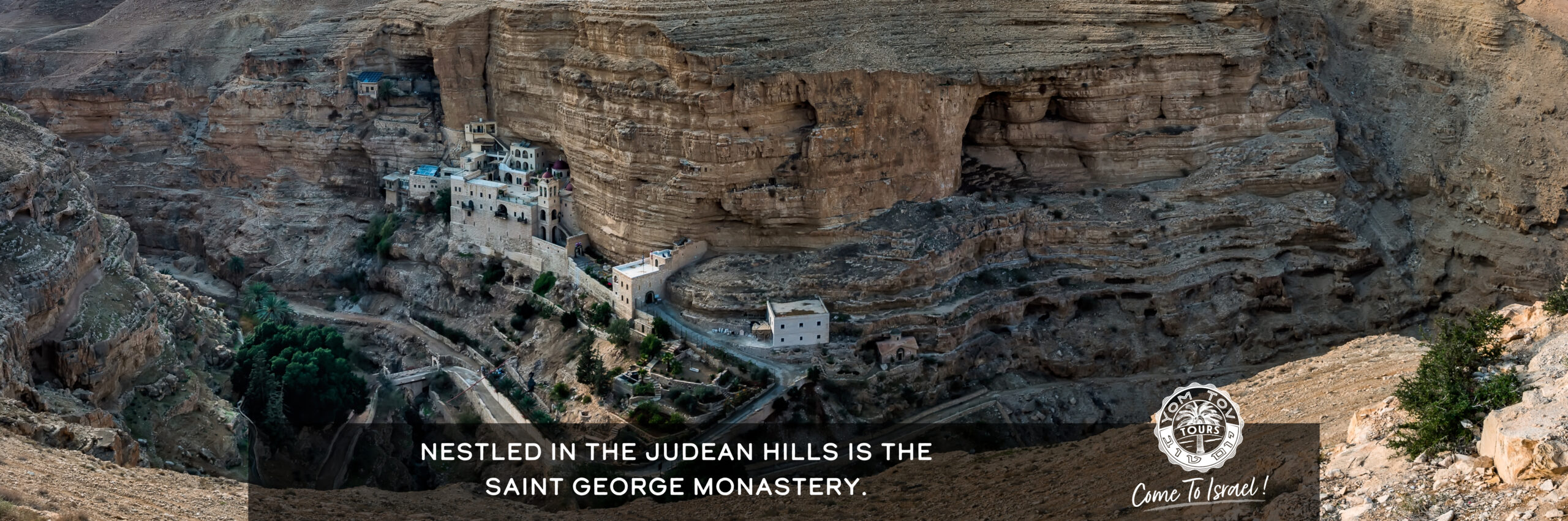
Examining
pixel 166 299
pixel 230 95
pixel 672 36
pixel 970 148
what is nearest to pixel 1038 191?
pixel 970 148

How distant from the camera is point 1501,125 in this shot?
40.5 metres

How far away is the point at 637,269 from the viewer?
36562mm

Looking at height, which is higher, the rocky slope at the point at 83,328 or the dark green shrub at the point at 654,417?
the rocky slope at the point at 83,328

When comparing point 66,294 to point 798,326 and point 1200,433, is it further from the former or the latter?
point 1200,433

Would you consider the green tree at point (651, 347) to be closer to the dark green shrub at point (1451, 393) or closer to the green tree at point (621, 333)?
the green tree at point (621, 333)

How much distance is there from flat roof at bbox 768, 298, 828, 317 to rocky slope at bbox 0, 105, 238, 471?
12902 millimetres

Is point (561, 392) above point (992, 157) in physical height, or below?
below

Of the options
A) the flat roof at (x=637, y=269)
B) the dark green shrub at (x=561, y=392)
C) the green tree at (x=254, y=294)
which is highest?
the flat roof at (x=637, y=269)

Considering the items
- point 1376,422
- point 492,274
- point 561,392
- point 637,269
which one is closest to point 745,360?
point 637,269

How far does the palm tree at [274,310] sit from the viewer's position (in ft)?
135

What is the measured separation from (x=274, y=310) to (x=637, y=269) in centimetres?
1248

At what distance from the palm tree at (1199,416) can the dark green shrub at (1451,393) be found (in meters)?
2.50

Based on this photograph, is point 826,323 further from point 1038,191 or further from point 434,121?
→ point 434,121

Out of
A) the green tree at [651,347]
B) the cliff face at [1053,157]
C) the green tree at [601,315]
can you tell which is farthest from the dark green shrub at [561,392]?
the cliff face at [1053,157]
